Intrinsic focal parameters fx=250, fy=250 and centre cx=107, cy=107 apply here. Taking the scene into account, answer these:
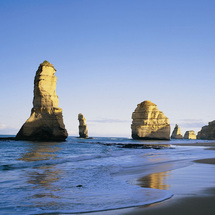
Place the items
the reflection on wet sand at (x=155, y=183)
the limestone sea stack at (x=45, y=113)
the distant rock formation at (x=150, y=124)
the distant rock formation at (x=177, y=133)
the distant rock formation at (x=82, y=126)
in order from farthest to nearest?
1. the distant rock formation at (x=177, y=133)
2. the distant rock formation at (x=82, y=126)
3. the distant rock formation at (x=150, y=124)
4. the limestone sea stack at (x=45, y=113)
5. the reflection on wet sand at (x=155, y=183)

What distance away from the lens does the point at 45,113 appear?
55.5 metres

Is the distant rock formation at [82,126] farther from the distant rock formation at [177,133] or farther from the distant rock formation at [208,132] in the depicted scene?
the distant rock formation at [208,132]

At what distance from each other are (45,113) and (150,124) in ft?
188

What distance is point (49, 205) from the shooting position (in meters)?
5.38

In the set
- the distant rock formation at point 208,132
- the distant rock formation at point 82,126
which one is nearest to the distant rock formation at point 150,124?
the distant rock formation at point 82,126

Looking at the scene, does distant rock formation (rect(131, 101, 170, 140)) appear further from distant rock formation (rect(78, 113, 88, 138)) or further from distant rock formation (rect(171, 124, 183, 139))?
distant rock formation (rect(171, 124, 183, 139))

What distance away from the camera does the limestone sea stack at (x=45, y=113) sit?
54.0m

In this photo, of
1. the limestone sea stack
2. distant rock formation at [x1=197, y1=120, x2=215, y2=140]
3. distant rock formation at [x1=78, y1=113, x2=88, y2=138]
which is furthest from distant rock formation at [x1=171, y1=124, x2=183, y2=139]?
the limestone sea stack

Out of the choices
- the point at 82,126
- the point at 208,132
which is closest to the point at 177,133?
the point at 208,132

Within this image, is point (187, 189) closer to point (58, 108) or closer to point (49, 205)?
point (49, 205)

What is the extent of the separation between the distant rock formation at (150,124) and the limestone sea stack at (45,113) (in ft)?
169

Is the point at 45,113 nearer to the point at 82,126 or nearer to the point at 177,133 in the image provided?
the point at 82,126

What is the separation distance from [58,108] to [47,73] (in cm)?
897

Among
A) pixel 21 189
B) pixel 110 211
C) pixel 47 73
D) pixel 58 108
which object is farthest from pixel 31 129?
pixel 110 211
